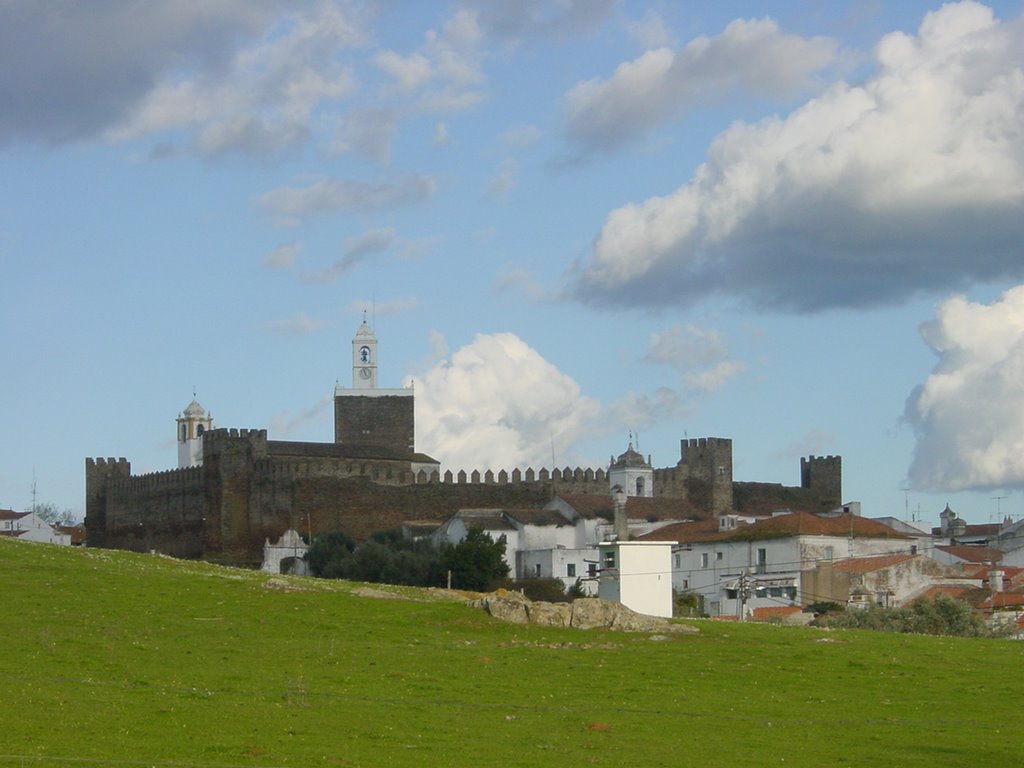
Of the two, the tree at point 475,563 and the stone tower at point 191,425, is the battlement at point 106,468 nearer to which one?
the stone tower at point 191,425

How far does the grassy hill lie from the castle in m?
56.8

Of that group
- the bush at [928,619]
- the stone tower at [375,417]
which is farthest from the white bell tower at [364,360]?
the bush at [928,619]

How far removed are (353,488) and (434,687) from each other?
71207mm

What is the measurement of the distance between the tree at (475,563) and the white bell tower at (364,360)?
4076cm

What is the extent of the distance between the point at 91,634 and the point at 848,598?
136ft

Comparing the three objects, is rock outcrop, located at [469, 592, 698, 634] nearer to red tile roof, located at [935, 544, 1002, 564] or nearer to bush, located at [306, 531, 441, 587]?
bush, located at [306, 531, 441, 587]

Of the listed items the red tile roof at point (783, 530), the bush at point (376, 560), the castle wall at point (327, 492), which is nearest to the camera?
the bush at point (376, 560)

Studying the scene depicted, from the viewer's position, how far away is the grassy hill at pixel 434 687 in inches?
955

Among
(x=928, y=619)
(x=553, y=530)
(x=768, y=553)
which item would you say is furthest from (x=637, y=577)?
(x=553, y=530)

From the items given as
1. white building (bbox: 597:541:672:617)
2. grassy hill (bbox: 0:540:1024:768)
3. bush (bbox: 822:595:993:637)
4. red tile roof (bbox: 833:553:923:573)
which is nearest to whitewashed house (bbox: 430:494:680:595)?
red tile roof (bbox: 833:553:923:573)

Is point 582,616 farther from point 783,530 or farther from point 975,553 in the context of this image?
point 975,553

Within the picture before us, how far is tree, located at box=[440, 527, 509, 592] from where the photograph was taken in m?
76.4

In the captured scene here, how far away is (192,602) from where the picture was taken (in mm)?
39812

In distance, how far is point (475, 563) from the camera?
77.5 meters
